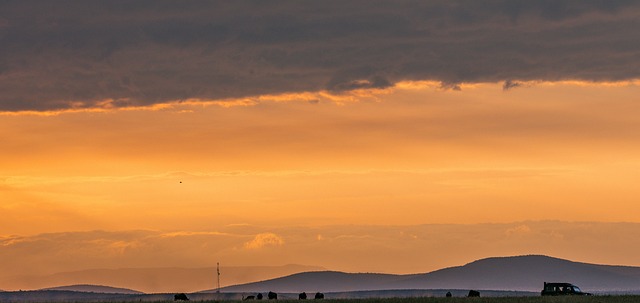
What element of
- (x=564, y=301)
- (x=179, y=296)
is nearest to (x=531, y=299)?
(x=564, y=301)

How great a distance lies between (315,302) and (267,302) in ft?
19.1

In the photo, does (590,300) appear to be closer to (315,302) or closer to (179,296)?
(315,302)

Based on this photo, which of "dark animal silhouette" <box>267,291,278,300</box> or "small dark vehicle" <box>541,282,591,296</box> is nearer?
"small dark vehicle" <box>541,282,591,296</box>

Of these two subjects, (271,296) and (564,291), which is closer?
(564,291)

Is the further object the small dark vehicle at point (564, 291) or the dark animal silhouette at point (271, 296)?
the dark animal silhouette at point (271, 296)

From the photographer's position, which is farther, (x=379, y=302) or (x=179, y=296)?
(x=179, y=296)

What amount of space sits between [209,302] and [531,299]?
27191 mm

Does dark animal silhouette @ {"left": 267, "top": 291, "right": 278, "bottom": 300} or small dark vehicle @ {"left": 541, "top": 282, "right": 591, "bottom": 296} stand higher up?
dark animal silhouette @ {"left": 267, "top": 291, "right": 278, "bottom": 300}

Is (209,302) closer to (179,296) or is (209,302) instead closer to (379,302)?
(379,302)

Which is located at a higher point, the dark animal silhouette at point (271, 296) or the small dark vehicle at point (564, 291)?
the dark animal silhouette at point (271, 296)

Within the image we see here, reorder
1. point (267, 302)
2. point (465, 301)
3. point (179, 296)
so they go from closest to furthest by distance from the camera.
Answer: point (465, 301) → point (267, 302) → point (179, 296)

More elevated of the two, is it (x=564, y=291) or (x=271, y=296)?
(x=271, y=296)

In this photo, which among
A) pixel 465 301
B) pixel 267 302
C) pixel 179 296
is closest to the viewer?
pixel 465 301

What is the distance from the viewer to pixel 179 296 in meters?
130
